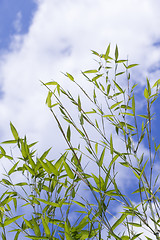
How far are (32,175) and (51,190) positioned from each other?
171mm

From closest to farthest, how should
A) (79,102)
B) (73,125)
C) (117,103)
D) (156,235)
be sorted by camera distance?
(156,235) → (73,125) → (79,102) → (117,103)

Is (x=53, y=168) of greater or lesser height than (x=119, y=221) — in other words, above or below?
above

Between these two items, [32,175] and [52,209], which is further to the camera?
[32,175]

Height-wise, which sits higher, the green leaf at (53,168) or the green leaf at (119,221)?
the green leaf at (53,168)

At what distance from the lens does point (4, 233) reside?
1.49m

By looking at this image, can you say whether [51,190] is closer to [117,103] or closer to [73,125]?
[73,125]

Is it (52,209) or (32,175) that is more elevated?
(32,175)

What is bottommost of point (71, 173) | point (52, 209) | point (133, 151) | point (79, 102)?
point (52, 209)

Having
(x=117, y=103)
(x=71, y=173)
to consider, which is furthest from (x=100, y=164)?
(x=117, y=103)

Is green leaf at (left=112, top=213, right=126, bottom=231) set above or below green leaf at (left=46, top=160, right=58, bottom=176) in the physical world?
below

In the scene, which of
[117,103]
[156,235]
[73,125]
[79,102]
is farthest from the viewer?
[117,103]

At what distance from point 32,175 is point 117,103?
64 centimetres

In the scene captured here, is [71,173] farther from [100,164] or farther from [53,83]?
[53,83]

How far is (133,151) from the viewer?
4.90ft
